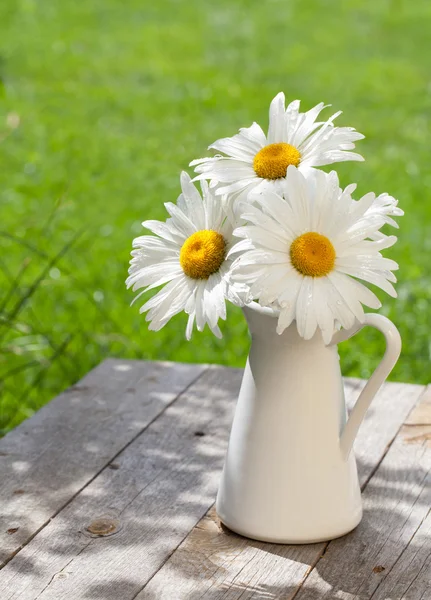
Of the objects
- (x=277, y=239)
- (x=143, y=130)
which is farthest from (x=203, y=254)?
(x=143, y=130)

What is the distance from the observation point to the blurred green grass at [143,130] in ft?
12.5

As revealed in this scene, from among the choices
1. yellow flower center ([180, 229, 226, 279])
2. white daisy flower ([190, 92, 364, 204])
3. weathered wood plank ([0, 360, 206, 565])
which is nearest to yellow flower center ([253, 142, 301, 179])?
white daisy flower ([190, 92, 364, 204])

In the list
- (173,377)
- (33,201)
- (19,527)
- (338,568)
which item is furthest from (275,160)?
(33,201)

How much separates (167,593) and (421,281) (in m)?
3.09

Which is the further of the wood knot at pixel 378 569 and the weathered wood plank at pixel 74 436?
the weathered wood plank at pixel 74 436

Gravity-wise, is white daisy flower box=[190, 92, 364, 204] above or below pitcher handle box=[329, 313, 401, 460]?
above

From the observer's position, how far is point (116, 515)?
1768 mm

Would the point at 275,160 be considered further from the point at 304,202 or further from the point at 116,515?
the point at 116,515

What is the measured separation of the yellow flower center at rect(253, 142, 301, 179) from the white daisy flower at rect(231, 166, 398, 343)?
0.09 meters

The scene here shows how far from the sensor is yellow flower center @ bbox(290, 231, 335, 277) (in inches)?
56.3

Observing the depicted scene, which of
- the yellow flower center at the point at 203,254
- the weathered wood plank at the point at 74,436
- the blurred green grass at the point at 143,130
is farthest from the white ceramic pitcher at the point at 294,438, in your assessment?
the blurred green grass at the point at 143,130

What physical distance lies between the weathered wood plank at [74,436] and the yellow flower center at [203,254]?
21.6 inches

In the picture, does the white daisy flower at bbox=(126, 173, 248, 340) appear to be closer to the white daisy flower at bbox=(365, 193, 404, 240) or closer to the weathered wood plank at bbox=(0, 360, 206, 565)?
the white daisy flower at bbox=(365, 193, 404, 240)

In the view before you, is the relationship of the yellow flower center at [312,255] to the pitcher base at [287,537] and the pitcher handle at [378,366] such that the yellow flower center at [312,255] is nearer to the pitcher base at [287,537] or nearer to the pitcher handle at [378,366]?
the pitcher handle at [378,366]
